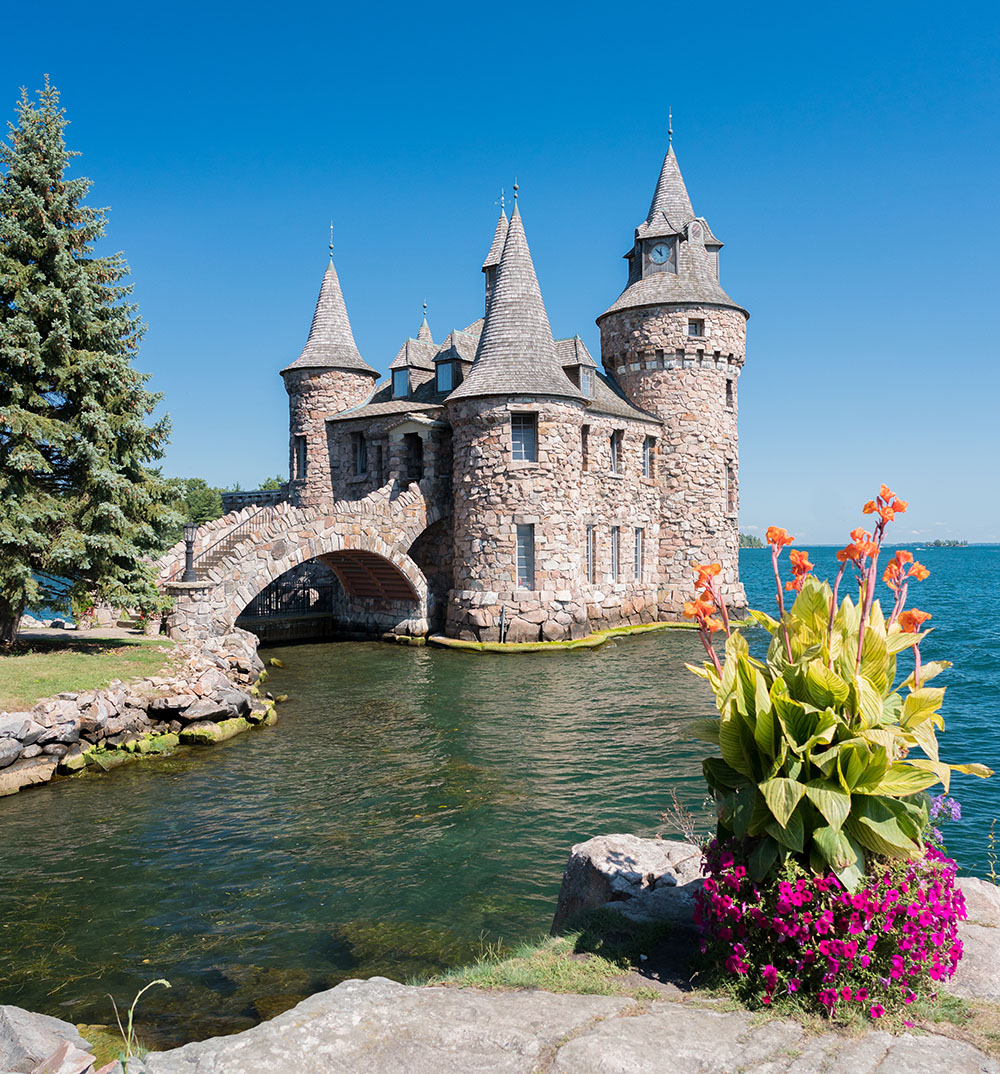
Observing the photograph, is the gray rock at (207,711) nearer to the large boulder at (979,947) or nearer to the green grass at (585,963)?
the green grass at (585,963)

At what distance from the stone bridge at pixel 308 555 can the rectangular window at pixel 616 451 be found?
7013mm

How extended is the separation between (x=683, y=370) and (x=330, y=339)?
47.5ft

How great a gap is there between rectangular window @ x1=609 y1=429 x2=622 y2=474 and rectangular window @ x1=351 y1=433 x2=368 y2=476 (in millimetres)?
9707

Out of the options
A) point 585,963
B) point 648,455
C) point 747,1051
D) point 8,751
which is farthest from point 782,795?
point 648,455

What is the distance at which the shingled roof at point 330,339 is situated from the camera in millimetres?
33781

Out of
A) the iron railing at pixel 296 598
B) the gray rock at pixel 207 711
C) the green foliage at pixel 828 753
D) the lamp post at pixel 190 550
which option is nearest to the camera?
the green foliage at pixel 828 753

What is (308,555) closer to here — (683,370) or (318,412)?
(318,412)

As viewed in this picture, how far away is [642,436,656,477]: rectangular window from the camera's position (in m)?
33.1

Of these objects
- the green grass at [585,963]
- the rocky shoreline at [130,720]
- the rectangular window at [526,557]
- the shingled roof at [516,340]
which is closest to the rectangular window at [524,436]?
the shingled roof at [516,340]

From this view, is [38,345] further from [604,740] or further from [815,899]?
[815,899]

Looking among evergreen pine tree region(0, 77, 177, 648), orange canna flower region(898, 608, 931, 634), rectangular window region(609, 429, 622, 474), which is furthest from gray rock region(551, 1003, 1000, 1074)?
rectangular window region(609, 429, 622, 474)

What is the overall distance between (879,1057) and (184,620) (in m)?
19.5

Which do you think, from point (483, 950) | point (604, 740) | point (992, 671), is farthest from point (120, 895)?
point (992, 671)

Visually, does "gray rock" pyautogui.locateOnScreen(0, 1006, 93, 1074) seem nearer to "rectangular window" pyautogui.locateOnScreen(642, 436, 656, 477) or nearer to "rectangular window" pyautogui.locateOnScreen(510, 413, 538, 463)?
"rectangular window" pyautogui.locateOnScreen(510, 413, 538, 463)
